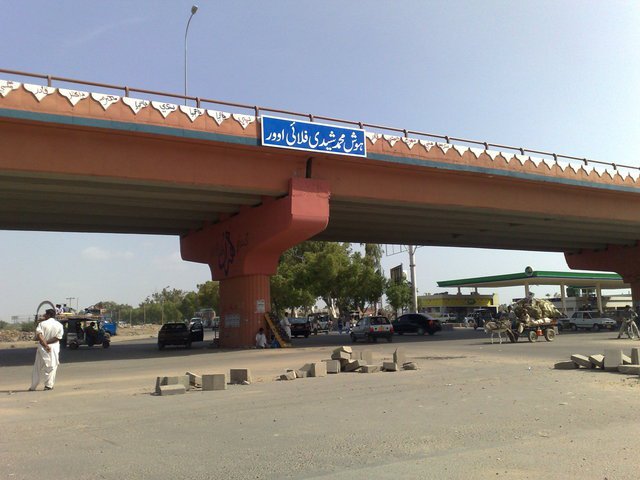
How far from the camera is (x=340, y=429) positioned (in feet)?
27.1

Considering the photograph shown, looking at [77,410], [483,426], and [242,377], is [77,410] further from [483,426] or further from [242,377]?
[483,426]

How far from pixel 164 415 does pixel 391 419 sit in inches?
157

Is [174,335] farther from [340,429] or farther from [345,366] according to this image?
[340,429]

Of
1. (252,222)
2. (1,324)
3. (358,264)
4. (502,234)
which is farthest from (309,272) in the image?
(1,324)

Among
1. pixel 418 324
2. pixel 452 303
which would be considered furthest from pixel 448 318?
pixel 418 324

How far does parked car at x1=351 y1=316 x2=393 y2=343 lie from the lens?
33.4 m

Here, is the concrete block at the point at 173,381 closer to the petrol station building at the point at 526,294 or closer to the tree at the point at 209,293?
the petrol station building at the point at 526,294

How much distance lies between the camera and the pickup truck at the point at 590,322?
152ft

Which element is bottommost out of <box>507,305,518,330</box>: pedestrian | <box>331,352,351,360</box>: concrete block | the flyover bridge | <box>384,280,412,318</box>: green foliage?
<box>331,352,351,360</box>: concrete block

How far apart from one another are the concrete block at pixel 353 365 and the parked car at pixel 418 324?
89.6 feet

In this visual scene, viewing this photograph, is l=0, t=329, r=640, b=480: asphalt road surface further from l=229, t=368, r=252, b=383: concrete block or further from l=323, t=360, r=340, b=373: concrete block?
l=323, t=360, r=340, b=373: concrete block

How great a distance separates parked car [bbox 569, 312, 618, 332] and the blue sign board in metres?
31.7

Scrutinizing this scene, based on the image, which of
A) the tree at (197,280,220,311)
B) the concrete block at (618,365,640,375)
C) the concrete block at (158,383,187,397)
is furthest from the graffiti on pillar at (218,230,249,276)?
the tree at (197,280,220,311)

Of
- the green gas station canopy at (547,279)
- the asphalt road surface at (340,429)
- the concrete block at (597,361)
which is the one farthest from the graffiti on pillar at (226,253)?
the green gas station canopy at (547,279)
